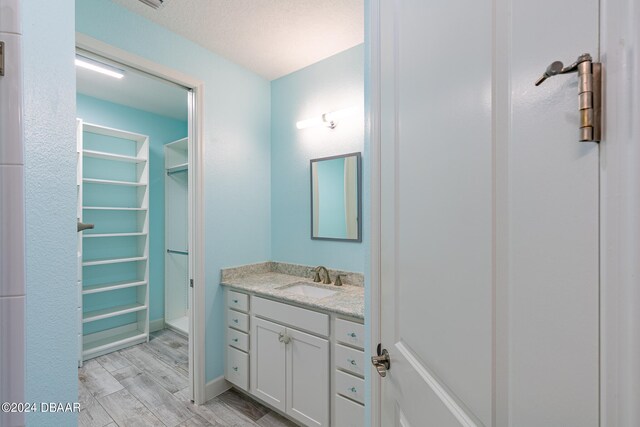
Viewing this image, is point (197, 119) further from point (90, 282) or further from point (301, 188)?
point (90, 282)

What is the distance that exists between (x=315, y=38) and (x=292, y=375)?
231 cm

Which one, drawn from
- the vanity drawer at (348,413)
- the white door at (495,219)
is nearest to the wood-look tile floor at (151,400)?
the vanity drawer at (348,413)

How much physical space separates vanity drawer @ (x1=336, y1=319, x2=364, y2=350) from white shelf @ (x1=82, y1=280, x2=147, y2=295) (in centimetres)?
254

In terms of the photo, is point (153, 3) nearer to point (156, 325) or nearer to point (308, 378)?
point (308, 378)

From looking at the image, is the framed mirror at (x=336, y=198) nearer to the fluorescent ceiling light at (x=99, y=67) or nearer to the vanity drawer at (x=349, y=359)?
the vanity drawer at (x=349, y=359)

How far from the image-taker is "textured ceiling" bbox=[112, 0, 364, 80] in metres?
1.71

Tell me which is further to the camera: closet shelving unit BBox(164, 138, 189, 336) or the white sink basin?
closet shelving unit BBox(164, 138, 189, 336)

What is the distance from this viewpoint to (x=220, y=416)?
6.32 feet

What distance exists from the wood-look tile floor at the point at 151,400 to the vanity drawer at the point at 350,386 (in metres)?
0.60

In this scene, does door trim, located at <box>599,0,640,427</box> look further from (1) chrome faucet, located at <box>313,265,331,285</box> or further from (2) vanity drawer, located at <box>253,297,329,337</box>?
(1) chrome faucet, located at <box>313,265,331,285</box>

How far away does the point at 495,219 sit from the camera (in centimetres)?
43

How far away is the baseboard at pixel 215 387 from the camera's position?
2074 mm

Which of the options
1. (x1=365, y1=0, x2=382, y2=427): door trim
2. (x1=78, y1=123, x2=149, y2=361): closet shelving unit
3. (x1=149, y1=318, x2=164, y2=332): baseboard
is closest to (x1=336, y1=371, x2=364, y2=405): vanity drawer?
(x1=365, y1=0, x2=382, y2=427): door trim

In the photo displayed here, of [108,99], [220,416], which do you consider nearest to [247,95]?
[108,99]
